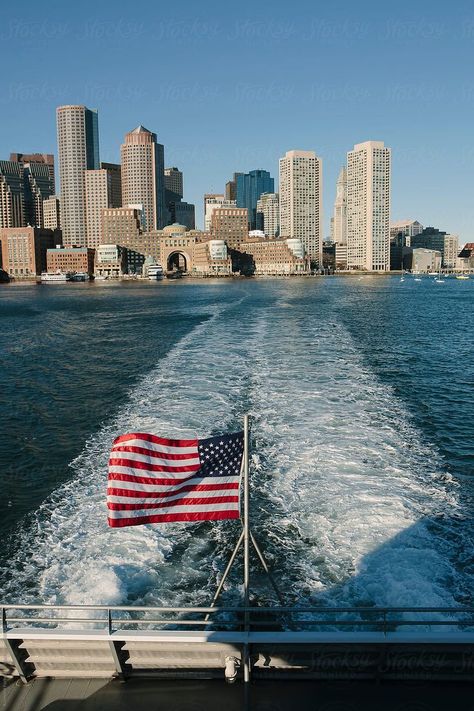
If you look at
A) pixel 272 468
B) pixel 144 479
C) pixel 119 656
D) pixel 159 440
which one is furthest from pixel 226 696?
pixel 272 468

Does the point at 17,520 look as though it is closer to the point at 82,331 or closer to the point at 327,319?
the point at 82,331

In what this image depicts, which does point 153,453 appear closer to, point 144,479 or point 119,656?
point 144,479

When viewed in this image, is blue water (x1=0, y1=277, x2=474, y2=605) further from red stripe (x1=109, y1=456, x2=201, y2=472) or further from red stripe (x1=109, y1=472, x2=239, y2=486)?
red stripe (x1=109, y1=456, x2=201, y2=472)

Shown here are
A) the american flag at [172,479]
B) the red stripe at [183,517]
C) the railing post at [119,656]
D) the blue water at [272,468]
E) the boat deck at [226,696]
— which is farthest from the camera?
the blue water at [272,468]

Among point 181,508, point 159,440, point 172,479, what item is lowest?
point 181,508

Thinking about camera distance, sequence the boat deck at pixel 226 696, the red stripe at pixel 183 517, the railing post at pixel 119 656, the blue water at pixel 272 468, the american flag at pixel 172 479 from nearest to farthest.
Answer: the boat deck at pixel 226 696 → the railing post at pixel 119 656 → the american flag at pixel 172 479 → the red stripe at pixel 183 517 → the blue water at pixel 272 468

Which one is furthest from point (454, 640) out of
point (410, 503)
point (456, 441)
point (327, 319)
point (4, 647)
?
point (327, 319)

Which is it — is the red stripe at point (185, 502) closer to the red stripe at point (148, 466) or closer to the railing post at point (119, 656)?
the red stripe at point (148, 466)

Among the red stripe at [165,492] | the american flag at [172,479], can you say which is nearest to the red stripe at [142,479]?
the american flag at [172,479]
